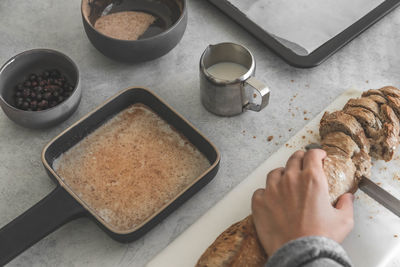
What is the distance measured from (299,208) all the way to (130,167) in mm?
521

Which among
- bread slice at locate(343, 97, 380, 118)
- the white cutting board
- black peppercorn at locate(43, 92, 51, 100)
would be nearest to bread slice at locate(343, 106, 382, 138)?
bread slice at locate(343, 97, 380, 118)

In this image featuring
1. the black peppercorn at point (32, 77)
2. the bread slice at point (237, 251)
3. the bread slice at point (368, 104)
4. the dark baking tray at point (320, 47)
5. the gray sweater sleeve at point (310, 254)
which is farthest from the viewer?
the dark baking tray at point (320, 47)

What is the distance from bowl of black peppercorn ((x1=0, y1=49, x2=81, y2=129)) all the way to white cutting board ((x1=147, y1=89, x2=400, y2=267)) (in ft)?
1.74

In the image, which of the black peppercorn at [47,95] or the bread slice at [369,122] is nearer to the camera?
the bread slice at [369,122]

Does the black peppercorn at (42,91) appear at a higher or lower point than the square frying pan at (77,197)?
higher

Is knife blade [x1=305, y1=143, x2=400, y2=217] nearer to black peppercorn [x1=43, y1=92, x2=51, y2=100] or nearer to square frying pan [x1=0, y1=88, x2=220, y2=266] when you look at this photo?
square frying pan [x1=0, y1=88, x2=220, y2=266]

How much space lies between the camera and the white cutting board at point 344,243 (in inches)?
47.9

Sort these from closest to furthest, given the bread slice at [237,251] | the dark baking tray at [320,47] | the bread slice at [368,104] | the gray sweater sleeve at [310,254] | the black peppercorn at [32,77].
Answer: the gray sweater sleeve at [310,254], the bread slice at [237,251], the bread slice at [368,104], the black peppercorn at [32,77], the dark baking tray at [320,47]

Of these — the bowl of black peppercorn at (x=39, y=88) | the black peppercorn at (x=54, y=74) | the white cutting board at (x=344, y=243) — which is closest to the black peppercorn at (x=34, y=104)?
the bowl of black peppercorn at (x=39, y=88)

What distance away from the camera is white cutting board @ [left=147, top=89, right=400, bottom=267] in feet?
3.99

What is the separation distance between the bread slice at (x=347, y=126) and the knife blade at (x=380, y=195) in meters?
0.10

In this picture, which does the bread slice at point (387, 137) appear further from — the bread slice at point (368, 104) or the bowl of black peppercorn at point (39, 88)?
the bowl of black peppercorn at point (39, 88)

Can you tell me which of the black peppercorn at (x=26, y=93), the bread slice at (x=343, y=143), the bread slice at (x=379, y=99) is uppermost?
the bread slice at (x=379, y=99)

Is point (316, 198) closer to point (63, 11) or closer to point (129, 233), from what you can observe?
point (129, 233)
